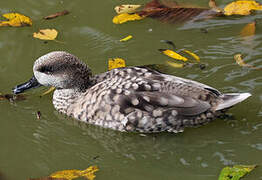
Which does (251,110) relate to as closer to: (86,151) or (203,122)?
(203,122)

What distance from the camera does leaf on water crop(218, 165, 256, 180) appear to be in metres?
5.00

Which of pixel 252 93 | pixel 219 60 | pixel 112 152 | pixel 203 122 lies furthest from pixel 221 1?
pixel 112 152

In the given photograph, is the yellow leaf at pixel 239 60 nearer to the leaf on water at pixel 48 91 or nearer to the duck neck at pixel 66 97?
the duck neck at pixel 66 97

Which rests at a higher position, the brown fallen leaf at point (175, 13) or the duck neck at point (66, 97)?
the brown fallen leaf at point (175, 13)

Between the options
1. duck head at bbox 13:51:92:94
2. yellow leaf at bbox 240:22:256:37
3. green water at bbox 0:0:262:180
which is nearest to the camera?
green water at bbox 0:0:262:180

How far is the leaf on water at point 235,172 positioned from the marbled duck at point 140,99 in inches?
32.5

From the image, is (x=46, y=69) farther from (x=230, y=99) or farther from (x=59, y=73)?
(x=230, y=99)

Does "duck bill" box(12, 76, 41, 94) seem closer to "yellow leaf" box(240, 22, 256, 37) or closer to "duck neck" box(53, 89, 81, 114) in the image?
"duck neck" box(53, 89, 81, 114)

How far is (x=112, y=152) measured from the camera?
5625 millimetres

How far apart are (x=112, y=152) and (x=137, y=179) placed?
0.61 m

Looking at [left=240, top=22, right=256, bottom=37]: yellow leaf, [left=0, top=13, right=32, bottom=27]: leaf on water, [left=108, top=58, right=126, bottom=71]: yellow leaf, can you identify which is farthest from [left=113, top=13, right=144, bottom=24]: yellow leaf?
[left=240, top=22, right=256, bottom=37]: yellow leaf

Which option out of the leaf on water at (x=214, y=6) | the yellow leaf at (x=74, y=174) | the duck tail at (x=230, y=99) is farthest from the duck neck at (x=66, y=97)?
the leaf on water at (x=214, y=6)

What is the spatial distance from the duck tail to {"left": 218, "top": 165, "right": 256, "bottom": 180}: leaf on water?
819 mm

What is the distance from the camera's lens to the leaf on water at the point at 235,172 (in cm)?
500
